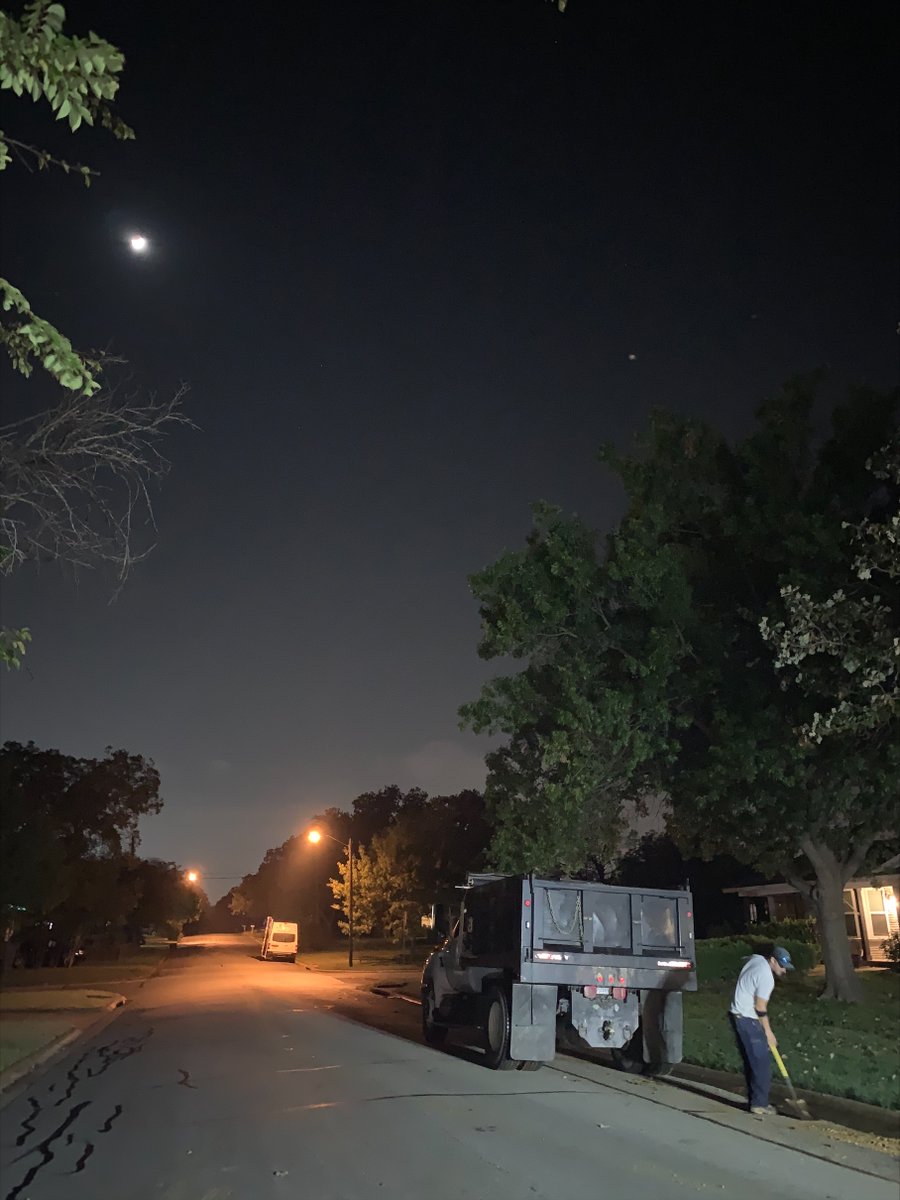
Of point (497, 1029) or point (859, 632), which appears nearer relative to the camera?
point (859, 632)

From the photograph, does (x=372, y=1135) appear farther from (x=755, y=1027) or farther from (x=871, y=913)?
(x=871, y=913)

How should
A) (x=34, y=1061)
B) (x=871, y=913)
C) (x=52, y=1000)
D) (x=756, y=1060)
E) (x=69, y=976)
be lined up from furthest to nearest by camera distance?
(x=69, y=976) < (x=871, y=913) < (x=52, y=1000) < (x=34, y=1061) < (x=756, y=1060)

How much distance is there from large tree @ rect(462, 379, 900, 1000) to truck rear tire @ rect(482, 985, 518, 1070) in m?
4.69

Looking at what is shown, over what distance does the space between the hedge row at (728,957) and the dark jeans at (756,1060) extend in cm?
1453

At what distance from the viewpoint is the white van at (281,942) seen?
53.4 metres

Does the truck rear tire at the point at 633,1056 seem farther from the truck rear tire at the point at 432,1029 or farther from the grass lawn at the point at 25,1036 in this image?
the grass lawn at the point at 25,1036

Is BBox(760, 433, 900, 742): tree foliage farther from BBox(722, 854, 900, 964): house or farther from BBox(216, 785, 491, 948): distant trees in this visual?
BBox(216, 785, 491, 948): distant trees

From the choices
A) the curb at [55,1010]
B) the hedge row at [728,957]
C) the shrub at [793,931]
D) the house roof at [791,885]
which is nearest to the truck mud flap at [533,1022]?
the hedge row at [728,957]

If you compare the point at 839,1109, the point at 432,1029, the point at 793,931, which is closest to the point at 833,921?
the point at 432,1029

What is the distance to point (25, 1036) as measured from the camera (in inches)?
649

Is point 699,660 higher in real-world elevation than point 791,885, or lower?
higher

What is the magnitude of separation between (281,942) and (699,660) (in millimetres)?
43123

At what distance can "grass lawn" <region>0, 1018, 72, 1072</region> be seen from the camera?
46.3 feet

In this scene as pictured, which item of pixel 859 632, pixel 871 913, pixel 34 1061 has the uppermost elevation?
pixel 859 632
